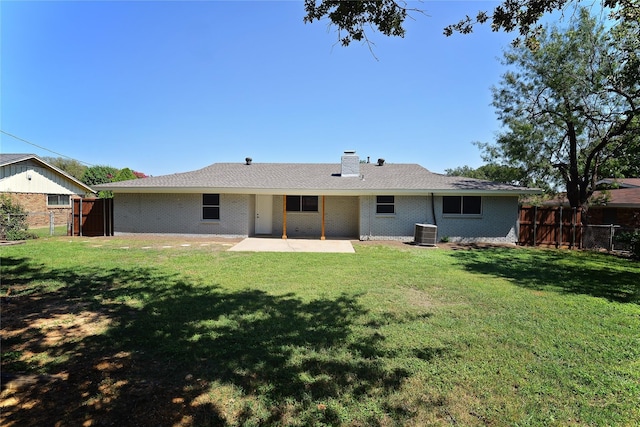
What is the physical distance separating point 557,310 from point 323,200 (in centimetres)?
1034

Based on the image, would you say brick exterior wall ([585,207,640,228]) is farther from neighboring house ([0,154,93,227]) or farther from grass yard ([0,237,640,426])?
neighboring house ([0,154,93,227])

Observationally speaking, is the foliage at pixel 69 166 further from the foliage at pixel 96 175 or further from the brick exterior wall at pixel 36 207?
the brick exterior wall at pixel 36 207

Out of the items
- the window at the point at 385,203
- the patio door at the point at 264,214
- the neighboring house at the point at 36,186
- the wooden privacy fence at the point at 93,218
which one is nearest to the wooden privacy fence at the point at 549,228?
the window at the point at 385,203

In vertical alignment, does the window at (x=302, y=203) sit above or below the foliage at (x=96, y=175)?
below

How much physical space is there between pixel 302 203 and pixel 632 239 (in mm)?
13380

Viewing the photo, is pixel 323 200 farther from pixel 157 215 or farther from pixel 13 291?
pixel 13 291

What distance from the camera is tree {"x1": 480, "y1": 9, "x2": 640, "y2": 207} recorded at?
1401 cm

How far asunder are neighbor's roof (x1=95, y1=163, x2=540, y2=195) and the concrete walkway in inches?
85.3

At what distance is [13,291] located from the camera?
5.95 meters

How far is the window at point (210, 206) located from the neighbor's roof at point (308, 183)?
74cm

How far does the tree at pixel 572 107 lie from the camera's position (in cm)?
1401

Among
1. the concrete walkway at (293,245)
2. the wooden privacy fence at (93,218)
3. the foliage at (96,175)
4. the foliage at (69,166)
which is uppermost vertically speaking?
the foliage at (69,166)

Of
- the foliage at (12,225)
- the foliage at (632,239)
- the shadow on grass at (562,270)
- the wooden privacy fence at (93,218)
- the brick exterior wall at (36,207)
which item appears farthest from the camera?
the brick exterior wall at (36,207)

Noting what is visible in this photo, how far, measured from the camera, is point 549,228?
14250mm
